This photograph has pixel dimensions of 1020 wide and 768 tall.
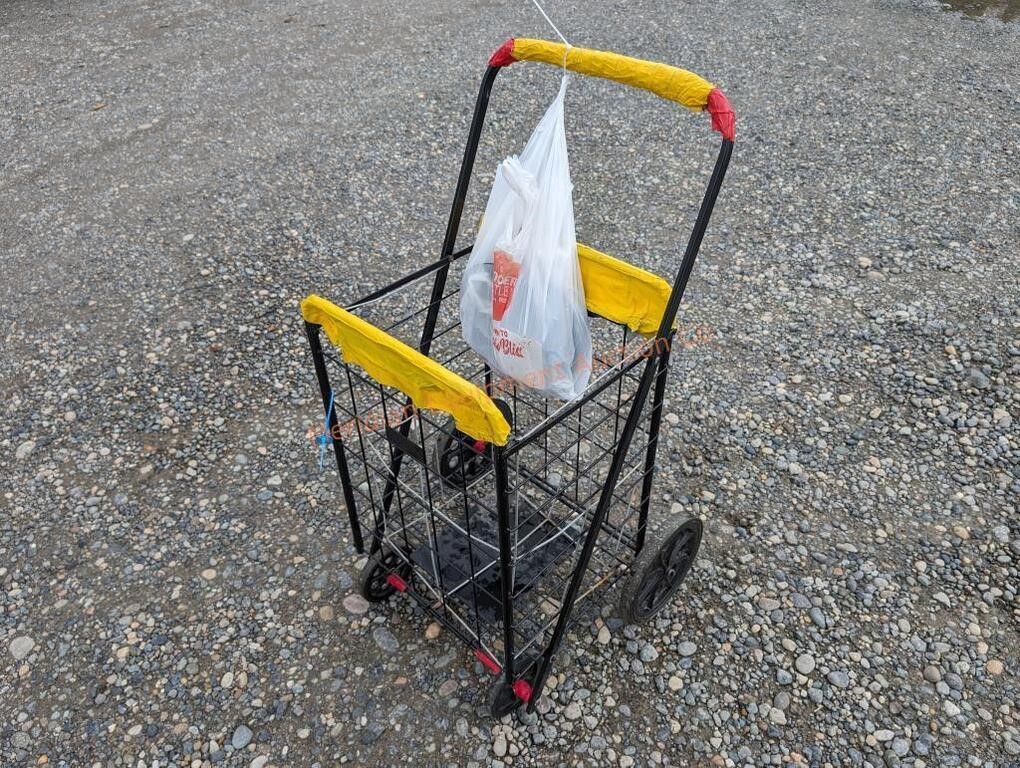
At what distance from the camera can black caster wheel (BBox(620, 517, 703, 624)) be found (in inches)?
102

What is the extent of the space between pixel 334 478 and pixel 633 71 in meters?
2.13

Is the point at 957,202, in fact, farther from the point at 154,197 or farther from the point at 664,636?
the point at 154,197

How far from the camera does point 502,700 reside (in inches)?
96.8

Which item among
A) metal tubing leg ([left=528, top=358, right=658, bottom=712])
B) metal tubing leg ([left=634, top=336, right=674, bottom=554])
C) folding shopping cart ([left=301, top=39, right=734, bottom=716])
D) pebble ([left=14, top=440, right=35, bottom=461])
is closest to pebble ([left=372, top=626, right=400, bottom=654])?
folding shopping cart ([left=301, top=39, right=734, bottom=716])

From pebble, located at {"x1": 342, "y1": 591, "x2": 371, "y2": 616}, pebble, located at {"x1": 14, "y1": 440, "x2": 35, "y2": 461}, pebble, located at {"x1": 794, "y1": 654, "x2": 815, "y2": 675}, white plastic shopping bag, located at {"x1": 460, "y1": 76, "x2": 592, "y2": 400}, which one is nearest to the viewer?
white plastic shopping bag, located at {"x1": 460, "y1": 76, "x2": 592, "y2": 400}

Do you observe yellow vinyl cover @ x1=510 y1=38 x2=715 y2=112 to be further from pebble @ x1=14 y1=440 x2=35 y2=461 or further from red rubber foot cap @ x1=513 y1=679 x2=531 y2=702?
pebble @ x1=14 y1=440 x2=35 y2=461

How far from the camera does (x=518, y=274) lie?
6.88ft

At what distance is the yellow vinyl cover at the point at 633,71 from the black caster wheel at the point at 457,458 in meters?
1.43

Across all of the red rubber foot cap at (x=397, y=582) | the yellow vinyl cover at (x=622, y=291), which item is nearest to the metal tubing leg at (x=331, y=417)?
the red rubber foot cap at (x=397, y=582)

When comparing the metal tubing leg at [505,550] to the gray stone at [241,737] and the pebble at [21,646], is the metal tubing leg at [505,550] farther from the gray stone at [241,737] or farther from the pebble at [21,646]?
the pebble at [21,646]

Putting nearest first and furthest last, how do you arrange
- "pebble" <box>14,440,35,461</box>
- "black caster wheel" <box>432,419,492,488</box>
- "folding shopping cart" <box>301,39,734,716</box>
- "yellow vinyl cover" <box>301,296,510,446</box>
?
1. "yellow vinyl cover" <box>301,296,510,446</box>
2. "folding shopping cart" <box>301,39,734,716</box>
3. "black caster wheel" <box>432,419,492,488</box>
4. "pebble" <box>14,440,35,461</box>

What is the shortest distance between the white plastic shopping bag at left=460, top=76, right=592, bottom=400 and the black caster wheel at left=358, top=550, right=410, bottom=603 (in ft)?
2.97

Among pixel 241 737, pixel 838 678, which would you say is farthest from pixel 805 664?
pixel 241 737

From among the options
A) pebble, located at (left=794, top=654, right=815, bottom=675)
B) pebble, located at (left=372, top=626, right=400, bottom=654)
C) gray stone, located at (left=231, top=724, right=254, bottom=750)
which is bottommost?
gray stone, located at (left=231, top=724, right=254, bottom=750)
